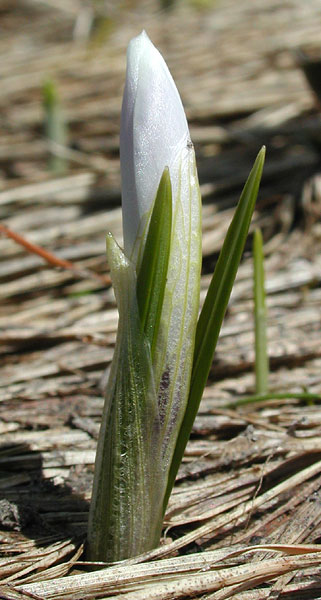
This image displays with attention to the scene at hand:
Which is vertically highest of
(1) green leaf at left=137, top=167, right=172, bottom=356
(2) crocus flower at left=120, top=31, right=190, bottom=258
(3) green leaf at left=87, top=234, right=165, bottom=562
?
(2) crocus flower at left=120, top=31, right=190, bottom=258

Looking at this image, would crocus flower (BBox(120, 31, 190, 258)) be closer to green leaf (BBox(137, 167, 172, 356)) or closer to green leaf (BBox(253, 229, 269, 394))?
green leaf (BBox(137, 167, 172, 356))

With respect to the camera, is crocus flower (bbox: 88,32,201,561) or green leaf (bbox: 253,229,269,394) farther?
green leaf (bbox: 253,229,269,394)

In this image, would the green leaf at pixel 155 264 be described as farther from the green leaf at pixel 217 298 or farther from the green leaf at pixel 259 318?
the green leaf at pixel 259 318

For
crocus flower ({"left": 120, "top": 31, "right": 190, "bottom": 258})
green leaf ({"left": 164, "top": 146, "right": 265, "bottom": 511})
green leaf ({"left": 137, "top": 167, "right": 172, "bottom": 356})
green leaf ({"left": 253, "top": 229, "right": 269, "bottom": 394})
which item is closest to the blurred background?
green leaf ({"left": 253, "top": 229, "right": 269, "bottom": 394})

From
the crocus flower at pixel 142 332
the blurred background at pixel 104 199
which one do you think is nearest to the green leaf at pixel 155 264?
the crocus flower at pixel 142 332

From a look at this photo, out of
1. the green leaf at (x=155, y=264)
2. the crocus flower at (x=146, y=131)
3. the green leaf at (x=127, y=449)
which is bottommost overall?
the green leaf at (x=127, y=449)

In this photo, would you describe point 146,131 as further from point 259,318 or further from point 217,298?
point 259,318

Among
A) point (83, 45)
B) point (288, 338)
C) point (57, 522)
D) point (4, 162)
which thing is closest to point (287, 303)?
point (288, 338)

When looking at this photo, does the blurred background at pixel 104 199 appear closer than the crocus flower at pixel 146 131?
No
